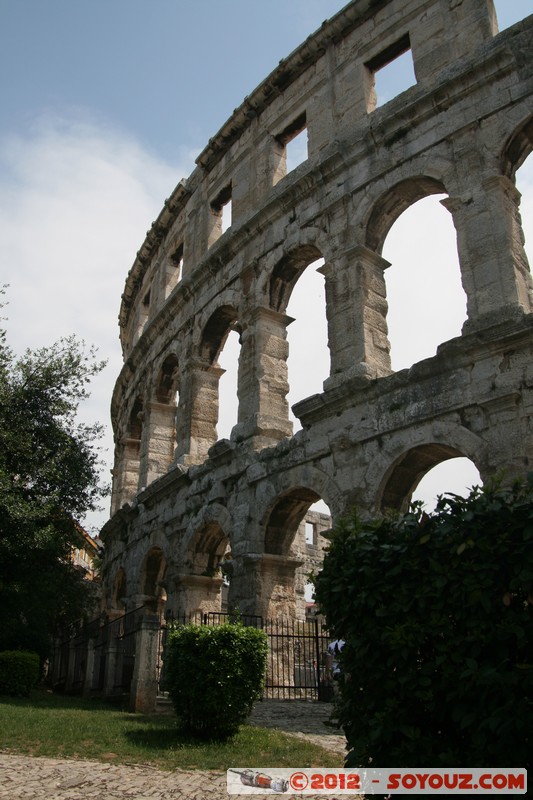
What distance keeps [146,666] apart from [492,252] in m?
7.32

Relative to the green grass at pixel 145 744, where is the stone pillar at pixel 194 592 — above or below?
above

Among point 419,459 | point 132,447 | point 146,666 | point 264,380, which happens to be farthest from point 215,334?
point 146,666

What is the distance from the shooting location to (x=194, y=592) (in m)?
13.1

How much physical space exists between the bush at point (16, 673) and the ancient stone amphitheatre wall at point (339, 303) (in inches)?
108

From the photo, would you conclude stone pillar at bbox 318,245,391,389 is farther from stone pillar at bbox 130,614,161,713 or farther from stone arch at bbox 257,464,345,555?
stone pillar at bbox 130,614,161,713

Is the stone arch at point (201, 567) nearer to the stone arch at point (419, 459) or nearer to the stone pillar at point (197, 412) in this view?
the stone pillar at point (197, 412)

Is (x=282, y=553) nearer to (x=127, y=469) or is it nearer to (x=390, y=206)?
(x=390, y=206)

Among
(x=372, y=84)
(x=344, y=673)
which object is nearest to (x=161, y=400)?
(x=372, y=84)

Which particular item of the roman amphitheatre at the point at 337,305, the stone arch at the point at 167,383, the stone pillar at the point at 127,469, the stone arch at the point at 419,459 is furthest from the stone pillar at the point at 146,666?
the stone pillar at the point at 127,469

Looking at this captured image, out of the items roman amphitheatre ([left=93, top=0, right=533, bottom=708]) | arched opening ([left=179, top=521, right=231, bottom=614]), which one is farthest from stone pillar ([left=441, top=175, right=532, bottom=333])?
arched opening ([left=179, top=521, right=231, bottom=614])

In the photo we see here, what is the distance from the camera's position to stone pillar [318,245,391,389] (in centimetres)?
1063

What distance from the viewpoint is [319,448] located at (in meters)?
10.4

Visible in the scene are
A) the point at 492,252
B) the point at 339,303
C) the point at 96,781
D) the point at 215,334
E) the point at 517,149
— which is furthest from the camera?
the point at 215,334

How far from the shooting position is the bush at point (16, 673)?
11711mm
